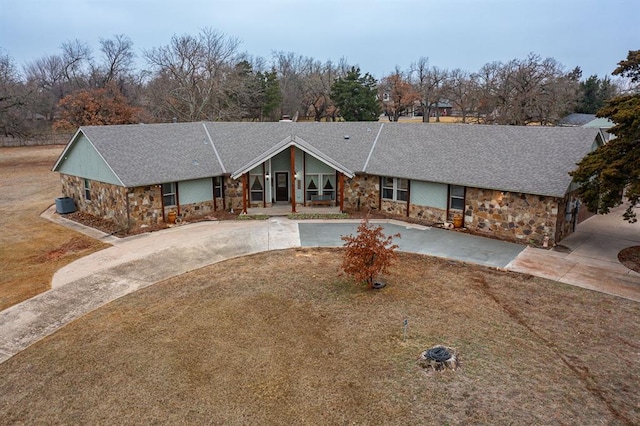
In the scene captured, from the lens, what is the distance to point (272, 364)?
33.5ft

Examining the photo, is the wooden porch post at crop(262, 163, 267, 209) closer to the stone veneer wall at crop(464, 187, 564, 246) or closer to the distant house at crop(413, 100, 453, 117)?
the stone veneer wall at crop(464, 187, 564, 246)

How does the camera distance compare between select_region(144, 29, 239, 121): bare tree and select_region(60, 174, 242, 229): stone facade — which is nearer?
select_region(60, 174, 242, 229): stone facade

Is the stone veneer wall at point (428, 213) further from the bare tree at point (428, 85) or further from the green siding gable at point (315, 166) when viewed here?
the bare tree at point (428, 85)

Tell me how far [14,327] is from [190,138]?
1534 cm

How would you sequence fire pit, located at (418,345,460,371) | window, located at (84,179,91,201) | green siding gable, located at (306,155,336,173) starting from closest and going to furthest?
fire pit, located at (418,345,460,371) < window, located at (84,179,91,201) < green siding gable, located at (306,155,336,173)

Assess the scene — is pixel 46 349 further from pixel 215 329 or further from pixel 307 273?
pixel 307 273

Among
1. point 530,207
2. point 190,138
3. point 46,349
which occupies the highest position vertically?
point 190,138

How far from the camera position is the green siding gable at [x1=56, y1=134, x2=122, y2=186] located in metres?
21.6

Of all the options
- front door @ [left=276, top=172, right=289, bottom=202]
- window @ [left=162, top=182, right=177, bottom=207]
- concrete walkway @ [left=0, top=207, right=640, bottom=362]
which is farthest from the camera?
front door @ [left=276, top=172, right=289, bottom=202]

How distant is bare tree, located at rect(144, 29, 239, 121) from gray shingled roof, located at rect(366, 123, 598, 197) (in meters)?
28.0

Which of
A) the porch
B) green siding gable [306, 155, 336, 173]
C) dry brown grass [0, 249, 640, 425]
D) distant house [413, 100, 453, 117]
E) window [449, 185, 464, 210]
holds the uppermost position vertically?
distant house [413, 100, 453, 117]

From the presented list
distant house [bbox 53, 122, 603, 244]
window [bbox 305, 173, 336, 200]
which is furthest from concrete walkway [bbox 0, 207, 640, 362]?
window [bbox 305, 173, 336, 200]

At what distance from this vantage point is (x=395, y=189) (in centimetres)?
2364

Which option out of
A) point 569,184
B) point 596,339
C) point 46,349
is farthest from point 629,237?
point 46,349
